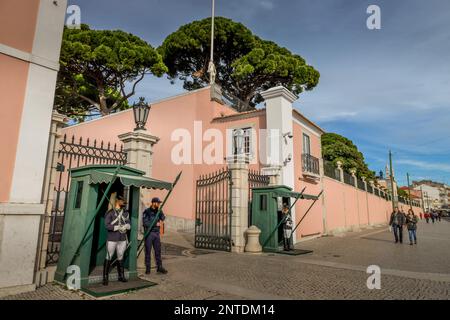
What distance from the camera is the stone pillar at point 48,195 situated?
5837mm

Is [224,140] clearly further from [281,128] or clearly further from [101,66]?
[101,66]

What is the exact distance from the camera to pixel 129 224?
229 inches

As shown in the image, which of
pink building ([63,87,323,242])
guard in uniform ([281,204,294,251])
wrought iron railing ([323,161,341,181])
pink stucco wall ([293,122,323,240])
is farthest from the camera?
wrought iron railing ([323,161,341,181])

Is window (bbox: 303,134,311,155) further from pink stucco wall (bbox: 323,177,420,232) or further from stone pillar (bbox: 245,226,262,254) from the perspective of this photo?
stone pillar (bbox: 245,226,262,254)

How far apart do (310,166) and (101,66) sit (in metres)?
17.4

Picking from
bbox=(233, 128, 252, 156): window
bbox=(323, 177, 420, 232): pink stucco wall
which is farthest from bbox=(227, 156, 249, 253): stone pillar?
bbox=(323, 177, 420, 232): pink stucco wall

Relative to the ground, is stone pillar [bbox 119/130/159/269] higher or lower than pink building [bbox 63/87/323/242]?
lower

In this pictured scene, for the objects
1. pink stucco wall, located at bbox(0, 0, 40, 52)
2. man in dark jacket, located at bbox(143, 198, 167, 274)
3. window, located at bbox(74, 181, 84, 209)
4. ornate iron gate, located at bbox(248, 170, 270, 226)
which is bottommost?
man in dark jacket, located at bbox(143, 198, 167, 274)

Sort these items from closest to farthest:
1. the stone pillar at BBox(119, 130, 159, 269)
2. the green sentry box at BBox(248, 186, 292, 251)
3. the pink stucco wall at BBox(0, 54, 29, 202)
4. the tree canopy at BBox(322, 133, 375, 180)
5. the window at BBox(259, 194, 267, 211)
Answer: the pink stucco wall at BBox(0, 54, 29, 202), the stone pillar at BBox(119, 130, 159, 269), the green sentry box at BBox(248, 186, 292, 251), the window at BBox(259, 194, 267, 211), the tree canopy at BBox(322, 133, 375, 180)

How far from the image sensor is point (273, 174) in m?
13.1

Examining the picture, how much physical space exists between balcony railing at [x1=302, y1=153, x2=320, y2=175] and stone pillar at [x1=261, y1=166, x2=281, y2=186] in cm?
282

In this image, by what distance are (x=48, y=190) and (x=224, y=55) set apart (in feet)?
80.5

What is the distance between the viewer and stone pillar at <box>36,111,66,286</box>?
5837 mm
